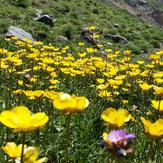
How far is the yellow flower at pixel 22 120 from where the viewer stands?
197 cm

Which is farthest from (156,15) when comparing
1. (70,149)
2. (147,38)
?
(70,149)

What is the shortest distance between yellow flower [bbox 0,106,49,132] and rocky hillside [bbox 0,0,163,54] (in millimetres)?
11486

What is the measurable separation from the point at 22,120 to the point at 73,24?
63.3 feet

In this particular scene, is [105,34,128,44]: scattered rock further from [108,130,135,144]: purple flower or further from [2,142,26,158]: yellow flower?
[108,130,135,144]: purple flower

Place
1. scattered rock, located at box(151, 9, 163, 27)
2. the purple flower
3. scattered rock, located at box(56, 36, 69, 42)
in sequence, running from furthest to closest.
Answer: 1. scattered rock, located at box(151, 9, 163, 27)
2. scattered rock, located at box(56, 36, 69, 42)
3. the purple flower

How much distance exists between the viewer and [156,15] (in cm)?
4669

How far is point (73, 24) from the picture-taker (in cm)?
2116

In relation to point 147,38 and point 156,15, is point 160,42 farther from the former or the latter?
point 156,15

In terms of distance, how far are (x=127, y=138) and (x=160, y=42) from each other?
71.4ft

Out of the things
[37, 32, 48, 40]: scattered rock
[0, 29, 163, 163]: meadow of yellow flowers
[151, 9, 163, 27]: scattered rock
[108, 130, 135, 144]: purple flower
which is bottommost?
[151, 9, 163, 27]: scattered rock

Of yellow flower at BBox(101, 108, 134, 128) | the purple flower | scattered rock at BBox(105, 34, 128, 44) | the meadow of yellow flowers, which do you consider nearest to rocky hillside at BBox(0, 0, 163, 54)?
scattered rock at BBox(105, 34, 128, 44)

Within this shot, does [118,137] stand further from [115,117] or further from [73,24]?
[73,24]

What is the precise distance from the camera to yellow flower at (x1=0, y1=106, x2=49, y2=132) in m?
1.97

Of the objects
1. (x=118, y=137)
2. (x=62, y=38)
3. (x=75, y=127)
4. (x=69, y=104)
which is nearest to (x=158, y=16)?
(x=62, y=38)
